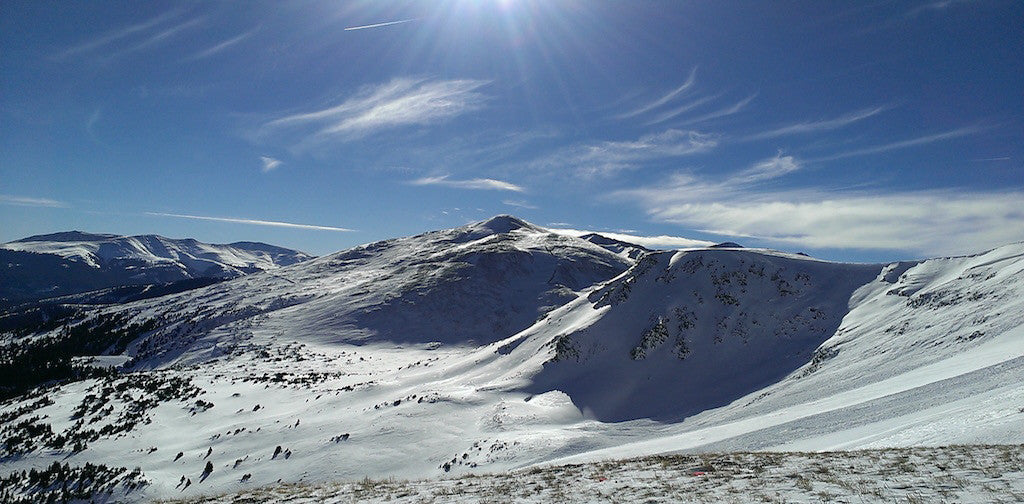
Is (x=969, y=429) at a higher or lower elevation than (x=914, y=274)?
lower

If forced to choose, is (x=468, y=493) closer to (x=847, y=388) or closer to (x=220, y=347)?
(x=847, y=388)

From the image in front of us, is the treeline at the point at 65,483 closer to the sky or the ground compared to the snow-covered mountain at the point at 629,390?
closer to the ground

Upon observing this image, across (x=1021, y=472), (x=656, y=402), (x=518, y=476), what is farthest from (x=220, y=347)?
(x=1021, y=472)

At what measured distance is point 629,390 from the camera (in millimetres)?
40750

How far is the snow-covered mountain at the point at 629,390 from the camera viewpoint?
22.0m

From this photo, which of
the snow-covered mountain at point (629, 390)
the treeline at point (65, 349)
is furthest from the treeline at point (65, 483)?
the treeline at point (65, 349)

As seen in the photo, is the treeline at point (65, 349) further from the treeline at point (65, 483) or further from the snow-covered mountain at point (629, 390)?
the treeline at point (65, 483)

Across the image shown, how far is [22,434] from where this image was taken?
31.9 m

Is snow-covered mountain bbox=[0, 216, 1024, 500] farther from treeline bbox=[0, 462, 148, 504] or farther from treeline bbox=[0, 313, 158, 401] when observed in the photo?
treeline bbox=[0, 313, 158, 401]

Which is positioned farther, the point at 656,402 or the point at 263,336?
the point at 263,336

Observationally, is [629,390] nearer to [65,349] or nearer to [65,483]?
[65,483]

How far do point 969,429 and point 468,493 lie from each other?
49.7 ft

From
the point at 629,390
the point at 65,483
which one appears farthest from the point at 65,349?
the point at 629,390

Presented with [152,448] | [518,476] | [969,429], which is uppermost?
[969,429]
